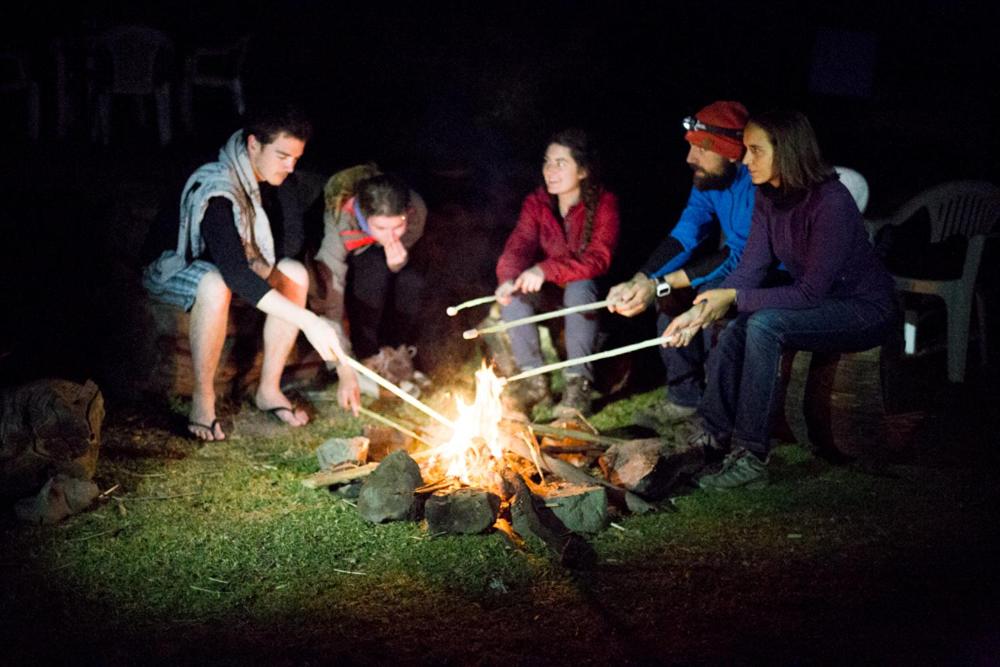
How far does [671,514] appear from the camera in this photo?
4414 mm

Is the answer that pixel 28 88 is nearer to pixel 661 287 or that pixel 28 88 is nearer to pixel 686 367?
pixel 661 287

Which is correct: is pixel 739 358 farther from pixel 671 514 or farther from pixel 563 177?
pixel 563 177

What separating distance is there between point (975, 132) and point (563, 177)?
7.12 m

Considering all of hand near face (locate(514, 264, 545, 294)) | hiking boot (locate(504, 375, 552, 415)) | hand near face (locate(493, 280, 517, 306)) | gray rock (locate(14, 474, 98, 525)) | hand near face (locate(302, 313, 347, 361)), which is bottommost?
gray rock (locate(14, 474, 98, 525))

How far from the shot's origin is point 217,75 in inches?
424

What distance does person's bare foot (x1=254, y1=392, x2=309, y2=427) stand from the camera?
564cm

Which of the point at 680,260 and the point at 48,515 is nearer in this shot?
the point at 48,515

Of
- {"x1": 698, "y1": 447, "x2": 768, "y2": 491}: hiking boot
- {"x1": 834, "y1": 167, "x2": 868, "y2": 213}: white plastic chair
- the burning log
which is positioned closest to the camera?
the burning log

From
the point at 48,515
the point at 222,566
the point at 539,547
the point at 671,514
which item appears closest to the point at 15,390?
the point at 48,515

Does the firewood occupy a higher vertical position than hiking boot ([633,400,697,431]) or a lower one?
lower

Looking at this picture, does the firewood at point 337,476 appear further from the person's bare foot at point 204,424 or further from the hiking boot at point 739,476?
the hiking boot at point 739,476

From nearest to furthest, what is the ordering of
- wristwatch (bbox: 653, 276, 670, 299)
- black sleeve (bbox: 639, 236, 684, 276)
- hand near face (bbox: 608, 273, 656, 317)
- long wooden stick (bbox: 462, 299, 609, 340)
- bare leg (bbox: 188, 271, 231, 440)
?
long wooden stick (bbox: 462, 299, 609, 340) < bare leg (bbox: 188, 271, 231, 440) < hand near face (bbox: 608, 273, 656, 317) < wristwatch (bbox: 653, 276, 670, 299) < black sleeve (bbox: 639, 236, 684, 276)

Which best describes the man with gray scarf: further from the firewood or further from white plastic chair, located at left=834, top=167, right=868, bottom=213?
white plastic chair, located at left=834, top=167, right=868, bottom=213

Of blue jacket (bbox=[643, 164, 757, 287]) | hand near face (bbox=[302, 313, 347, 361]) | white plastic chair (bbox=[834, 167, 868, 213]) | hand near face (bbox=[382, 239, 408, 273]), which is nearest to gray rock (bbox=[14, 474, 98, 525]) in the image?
hand near face (bbox=[302, 313, 347, 361])
